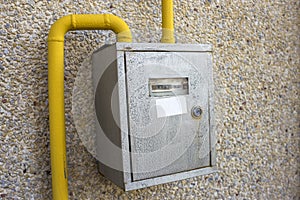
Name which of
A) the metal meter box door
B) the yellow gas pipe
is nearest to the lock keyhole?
the metal meter box door

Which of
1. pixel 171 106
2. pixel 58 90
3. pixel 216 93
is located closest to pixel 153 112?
pixel 171 106

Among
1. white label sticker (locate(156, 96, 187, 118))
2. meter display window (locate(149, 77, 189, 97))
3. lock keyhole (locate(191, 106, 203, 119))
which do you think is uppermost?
meter display window (locate(149, 77, 189, 97))

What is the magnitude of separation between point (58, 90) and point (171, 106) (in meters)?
0.28

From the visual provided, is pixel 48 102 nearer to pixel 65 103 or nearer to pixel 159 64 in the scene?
pixel 65 103

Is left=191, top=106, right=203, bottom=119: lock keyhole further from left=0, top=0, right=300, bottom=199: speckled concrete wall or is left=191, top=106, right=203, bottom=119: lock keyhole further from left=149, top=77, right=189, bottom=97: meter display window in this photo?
left=0, top=0, right=300, bottom=199: speckled concrete wall

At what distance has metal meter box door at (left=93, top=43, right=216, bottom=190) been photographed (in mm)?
708

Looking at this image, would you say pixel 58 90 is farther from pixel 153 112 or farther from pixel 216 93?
pixel 216 93

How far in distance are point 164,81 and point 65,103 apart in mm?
274

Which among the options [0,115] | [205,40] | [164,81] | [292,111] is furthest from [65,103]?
[292,111]

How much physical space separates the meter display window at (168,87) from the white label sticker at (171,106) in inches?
0.5

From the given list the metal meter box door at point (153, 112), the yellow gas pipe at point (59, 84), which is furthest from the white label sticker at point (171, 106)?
the yellow gas pipe at point (59, 84)

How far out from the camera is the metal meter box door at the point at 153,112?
71cm

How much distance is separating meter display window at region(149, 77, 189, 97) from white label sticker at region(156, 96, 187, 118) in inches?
0.5

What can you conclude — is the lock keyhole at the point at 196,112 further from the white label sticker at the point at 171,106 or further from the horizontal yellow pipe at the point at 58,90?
the horizontal yellow pipe at the point at 58,90
